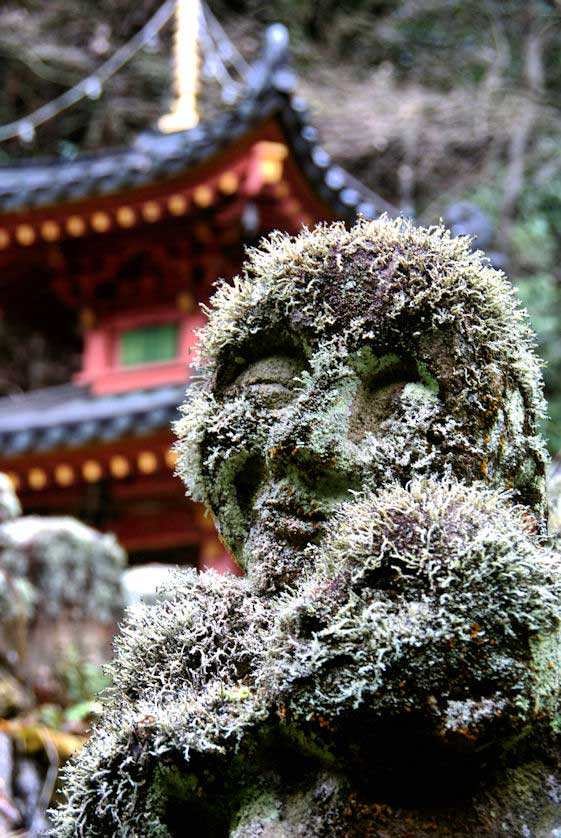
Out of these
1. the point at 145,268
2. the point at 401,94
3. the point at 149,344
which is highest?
the point at 401,94

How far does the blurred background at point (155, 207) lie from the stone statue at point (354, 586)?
0.49 meters

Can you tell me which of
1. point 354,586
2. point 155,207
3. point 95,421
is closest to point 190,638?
point 354,586

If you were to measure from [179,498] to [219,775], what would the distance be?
15.4 feet

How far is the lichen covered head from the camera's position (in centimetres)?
125

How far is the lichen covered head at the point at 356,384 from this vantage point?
4.09ft

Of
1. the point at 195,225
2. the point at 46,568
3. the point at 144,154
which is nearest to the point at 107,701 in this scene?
the point at 46,568

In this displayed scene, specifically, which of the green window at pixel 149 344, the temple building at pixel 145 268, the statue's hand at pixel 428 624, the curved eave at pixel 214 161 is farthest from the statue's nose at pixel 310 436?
the green window at pixel 149 344

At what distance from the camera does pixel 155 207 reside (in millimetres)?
5887

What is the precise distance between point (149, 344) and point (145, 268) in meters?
0.57

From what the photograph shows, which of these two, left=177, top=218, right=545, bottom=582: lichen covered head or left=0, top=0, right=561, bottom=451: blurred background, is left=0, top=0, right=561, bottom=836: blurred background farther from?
left=177, top=218, right=545, bottom=582: lichen covered head

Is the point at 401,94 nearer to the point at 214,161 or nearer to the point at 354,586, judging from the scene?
the point at 214,161

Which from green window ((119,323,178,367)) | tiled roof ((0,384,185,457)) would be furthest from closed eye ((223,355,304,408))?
green window ((119,323,178,367))

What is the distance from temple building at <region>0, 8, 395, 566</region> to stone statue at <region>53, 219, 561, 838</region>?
3.83 m

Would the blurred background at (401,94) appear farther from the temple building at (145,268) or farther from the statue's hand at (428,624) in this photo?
the statue's hand at (428,624)
